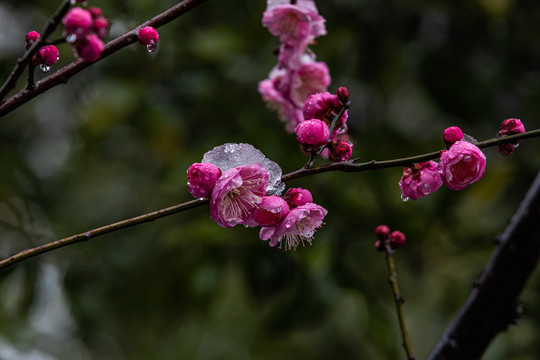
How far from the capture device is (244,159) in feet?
2.29

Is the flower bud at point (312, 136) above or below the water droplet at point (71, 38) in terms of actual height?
above

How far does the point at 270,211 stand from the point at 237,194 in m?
0.05

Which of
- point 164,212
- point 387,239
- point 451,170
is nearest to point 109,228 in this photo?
point 164,212

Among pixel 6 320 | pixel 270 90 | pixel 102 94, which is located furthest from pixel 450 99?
pixel 6 320

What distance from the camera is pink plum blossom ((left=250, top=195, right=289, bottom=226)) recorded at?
0.71 m

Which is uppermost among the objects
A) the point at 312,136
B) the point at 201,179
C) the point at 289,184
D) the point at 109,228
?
the point at 289,184

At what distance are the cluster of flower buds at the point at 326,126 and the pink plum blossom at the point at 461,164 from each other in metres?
0.12

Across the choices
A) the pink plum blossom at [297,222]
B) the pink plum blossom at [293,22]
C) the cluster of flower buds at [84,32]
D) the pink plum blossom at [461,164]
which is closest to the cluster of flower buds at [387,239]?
the pink plum blossom at [297,222]

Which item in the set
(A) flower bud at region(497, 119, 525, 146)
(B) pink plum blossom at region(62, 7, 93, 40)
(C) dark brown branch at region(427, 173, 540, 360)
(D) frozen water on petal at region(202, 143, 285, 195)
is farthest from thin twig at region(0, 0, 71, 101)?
(C) dark brown branch at region(427, 173, 540, 360)

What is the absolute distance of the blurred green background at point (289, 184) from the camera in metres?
1.47

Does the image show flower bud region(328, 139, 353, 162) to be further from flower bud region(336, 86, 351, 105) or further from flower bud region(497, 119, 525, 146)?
flower bud region(497, 119, 525, 146)

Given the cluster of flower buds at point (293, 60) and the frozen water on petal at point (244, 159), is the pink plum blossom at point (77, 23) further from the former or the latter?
the cluster of flower buds at point (293, 60)

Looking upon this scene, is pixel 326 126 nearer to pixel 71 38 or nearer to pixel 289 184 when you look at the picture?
pixel 71 38

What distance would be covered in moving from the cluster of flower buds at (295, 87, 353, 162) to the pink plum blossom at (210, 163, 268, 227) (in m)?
0.06
